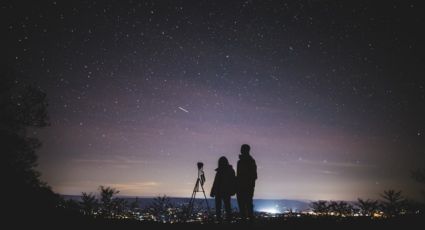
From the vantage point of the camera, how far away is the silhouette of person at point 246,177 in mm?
11156

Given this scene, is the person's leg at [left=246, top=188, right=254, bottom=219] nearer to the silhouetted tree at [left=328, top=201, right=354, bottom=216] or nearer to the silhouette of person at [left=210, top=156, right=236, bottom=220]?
the silhouette of person at [left=210, top=156, right=236, bottom=220]

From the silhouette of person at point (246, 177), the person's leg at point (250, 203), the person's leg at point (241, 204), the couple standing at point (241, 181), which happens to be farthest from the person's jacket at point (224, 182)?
the person's leg at point (250, 203)

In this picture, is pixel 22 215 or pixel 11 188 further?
pixel 11 188

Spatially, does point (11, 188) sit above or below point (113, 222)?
above

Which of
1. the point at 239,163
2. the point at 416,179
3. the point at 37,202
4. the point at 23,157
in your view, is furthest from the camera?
the point at 416,179

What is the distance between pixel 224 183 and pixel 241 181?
36.2 inches

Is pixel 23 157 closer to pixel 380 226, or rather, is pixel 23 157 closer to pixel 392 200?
pixel 380 226

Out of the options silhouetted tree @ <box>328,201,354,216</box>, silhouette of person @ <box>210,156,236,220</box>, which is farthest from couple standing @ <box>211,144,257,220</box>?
silhouetted tree @ <box>328,201,354,216</box>

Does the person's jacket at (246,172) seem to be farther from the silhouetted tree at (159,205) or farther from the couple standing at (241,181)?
the silhouetted tree at (159,205)

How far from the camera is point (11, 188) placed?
47.3 feet

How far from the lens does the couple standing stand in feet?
36.7

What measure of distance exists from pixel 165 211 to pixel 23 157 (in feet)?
33.8

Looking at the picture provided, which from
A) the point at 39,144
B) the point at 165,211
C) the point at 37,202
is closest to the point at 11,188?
the point at 37,202

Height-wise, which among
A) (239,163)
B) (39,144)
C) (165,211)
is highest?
(39,144)
